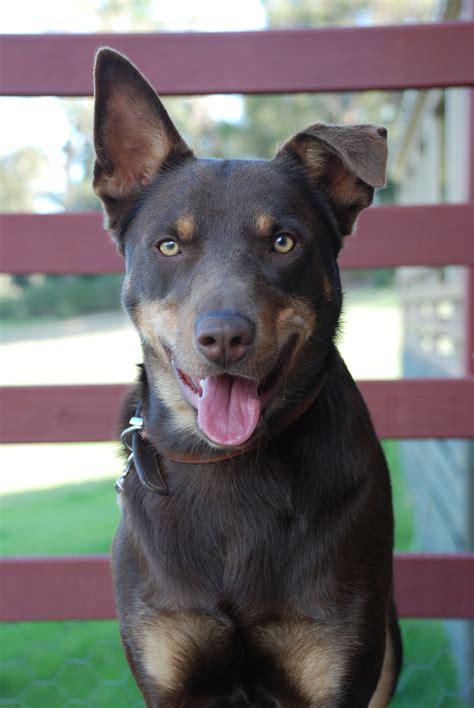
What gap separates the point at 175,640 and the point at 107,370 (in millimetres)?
12653

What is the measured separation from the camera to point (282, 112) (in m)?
41.7

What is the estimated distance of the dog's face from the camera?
86.7 inches

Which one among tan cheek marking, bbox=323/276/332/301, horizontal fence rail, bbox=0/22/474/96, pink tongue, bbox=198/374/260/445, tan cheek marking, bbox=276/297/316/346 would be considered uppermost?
horizontal fence rail, bbox=0/22/474/96

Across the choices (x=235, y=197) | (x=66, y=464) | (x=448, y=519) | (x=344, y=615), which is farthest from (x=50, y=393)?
(x=66, y=464)

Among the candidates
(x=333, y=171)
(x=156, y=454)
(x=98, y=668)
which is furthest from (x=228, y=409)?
(x=98, y=668)

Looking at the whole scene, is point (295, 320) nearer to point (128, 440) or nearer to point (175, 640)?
point (128, 440)

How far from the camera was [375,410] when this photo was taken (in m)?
3.16

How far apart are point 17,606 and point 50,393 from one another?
0.79 metres

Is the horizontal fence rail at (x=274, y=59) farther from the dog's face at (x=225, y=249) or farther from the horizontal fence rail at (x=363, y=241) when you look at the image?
the dog's face at (x=225, y=249)

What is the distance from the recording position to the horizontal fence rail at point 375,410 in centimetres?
314

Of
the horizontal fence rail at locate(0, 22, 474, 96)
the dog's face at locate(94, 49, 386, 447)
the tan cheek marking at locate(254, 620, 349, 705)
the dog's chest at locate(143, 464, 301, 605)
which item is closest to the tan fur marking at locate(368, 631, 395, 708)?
the tan cheek marking at locate(254, 620, 349, 705)

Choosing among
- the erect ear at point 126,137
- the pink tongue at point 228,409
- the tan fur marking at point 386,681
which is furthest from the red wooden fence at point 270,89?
the pink tongue at point 228,409

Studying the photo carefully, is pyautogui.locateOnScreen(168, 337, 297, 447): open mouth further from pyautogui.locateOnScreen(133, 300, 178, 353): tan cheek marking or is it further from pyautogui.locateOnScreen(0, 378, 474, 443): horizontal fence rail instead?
pyautogui.locateOnScreen(0, 378, 474, 443): horizontal fence rail

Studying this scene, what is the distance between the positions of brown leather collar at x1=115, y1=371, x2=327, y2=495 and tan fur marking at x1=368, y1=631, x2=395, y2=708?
0.86 m
